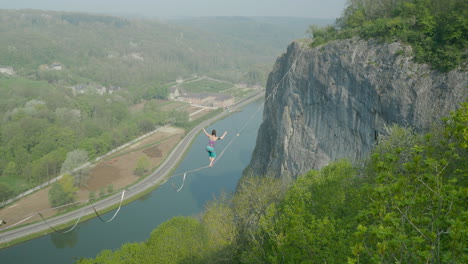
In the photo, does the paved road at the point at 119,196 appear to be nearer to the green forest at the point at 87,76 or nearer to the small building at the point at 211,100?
the green forest at the point at 87,76

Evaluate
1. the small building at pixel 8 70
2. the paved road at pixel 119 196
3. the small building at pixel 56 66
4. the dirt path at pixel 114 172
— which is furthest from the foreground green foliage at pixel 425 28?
the small building at pixel 56 66

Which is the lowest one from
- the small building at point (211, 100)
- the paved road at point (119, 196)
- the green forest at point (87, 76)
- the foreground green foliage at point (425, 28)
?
the paved road at point (119, 196)

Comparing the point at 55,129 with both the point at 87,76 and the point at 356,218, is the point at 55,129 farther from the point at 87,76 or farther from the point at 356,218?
the point at 87,76

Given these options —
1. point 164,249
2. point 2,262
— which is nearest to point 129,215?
point 2,262

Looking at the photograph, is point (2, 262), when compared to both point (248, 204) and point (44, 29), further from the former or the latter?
point (44, 29)

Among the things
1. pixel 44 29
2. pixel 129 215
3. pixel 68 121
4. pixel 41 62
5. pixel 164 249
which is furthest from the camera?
pixel 44 29

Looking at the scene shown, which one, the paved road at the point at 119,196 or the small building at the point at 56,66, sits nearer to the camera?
the paved road at the point at 119,196

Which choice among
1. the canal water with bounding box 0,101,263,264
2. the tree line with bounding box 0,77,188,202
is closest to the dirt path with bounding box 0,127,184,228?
the tree line with bounding box 0,77,188,202
